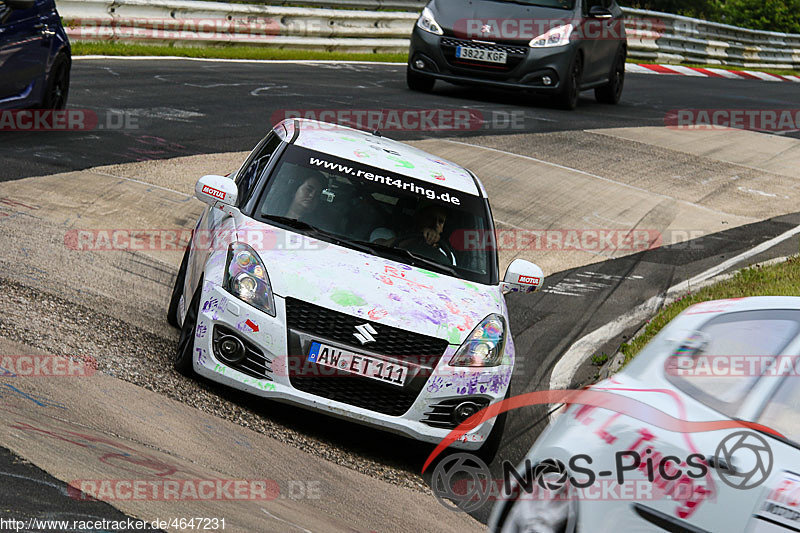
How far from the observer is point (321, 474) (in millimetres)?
5336

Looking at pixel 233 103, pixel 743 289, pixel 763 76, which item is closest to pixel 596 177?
pixel 743 289

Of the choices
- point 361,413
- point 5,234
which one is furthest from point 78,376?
point 5,234

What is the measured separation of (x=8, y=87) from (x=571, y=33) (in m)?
8.88

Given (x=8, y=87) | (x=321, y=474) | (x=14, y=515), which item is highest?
(x=8, y=87)

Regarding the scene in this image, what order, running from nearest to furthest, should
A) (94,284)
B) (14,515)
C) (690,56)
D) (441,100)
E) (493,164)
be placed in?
(14,515), (94,284), (493,164), (441,100), (690,56)

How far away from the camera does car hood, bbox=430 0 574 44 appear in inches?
645

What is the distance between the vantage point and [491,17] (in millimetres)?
16359

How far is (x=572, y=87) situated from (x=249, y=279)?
1229 centimetres

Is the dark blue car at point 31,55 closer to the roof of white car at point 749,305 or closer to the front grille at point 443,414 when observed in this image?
the front grille at point 443,414

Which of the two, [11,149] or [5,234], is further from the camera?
[11,149]

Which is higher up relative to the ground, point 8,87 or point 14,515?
point 8,87

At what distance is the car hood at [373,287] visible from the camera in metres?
5.93

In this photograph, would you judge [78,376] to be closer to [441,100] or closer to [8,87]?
[8,87]

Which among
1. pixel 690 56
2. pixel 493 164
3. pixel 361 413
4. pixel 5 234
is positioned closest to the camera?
pixel 361 413
